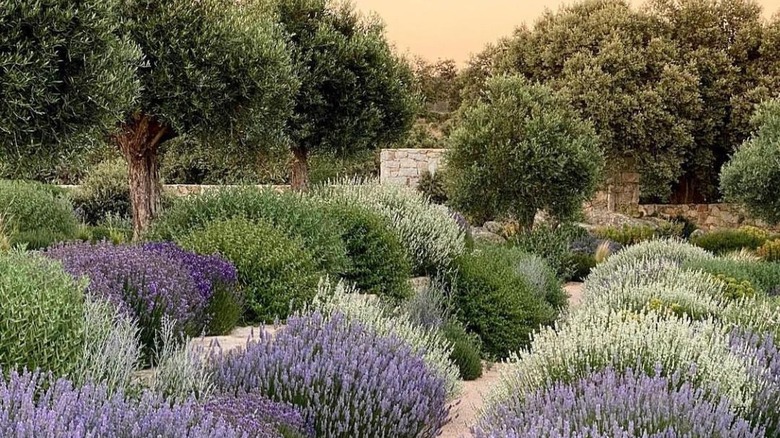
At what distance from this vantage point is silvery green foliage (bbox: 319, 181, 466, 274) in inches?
375

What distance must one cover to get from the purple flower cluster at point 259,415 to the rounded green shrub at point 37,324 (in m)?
0.73

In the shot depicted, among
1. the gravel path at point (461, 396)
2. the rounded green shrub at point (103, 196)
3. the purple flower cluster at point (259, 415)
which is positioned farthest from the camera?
the rounded green shrub at point (103, 196)

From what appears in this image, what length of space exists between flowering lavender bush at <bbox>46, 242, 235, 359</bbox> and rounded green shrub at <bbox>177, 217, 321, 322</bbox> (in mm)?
674

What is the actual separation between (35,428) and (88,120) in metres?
6.54

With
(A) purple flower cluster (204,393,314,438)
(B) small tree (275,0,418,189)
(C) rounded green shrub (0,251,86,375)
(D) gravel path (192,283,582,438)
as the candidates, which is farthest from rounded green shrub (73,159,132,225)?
(A) purple flower cluster (204,393,314,438)

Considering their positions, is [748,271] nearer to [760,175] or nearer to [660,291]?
[660,291]

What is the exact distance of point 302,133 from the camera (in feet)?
49.7

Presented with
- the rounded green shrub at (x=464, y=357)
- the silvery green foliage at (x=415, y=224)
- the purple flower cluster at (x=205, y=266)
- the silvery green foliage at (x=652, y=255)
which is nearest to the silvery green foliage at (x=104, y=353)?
the purple flower cluster at (x=205, y=266)

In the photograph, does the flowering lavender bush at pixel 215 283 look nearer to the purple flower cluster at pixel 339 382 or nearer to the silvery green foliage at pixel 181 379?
the purple flower cluster at pixel 339 382

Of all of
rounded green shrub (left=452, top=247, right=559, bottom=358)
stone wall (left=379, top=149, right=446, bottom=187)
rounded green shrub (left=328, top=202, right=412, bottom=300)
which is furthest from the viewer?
stone wall (left=379, top=149, right=446, bottom=187)

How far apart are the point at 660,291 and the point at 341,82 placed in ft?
29.4

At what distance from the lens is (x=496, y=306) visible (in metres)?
8.89

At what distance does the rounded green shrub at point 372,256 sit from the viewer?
815 cm

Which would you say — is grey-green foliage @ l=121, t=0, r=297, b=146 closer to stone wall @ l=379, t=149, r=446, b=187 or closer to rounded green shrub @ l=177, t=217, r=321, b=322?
rounded green shrub @ l=177, t=217, r=321, b=322
